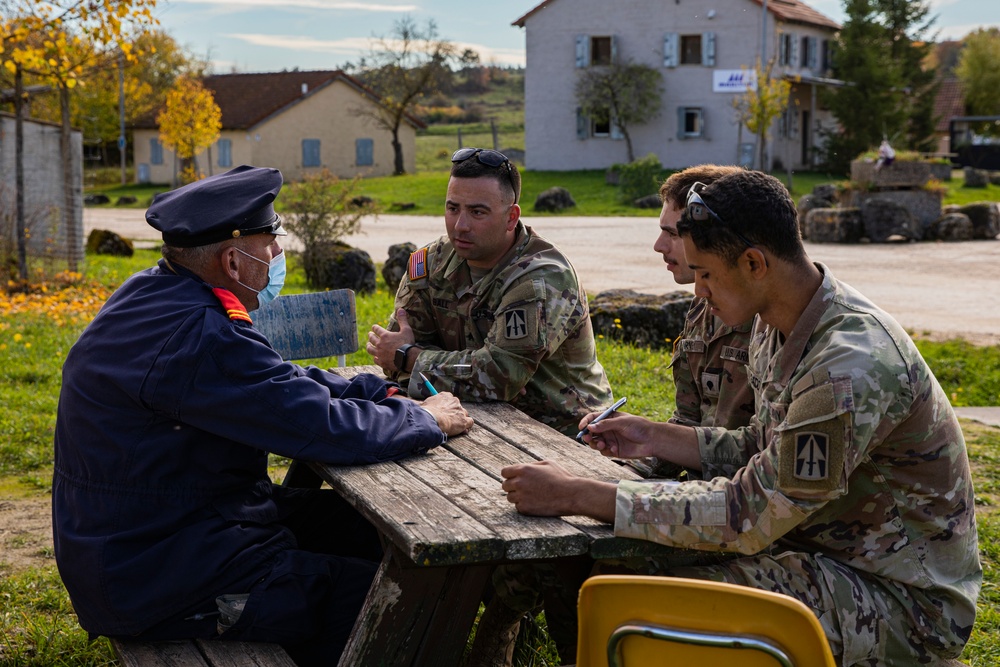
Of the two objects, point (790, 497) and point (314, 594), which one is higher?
point (790, 497)

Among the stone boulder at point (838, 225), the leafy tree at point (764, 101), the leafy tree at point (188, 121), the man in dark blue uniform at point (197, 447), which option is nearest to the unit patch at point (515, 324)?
the man in dark blue uniform at point (197, 447)

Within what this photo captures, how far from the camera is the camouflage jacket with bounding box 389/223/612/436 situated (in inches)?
149

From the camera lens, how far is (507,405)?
382 cm

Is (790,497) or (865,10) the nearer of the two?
(790,497)

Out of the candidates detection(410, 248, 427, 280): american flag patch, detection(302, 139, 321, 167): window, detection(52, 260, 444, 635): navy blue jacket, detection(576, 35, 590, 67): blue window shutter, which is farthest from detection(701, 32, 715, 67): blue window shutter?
detection(52, 260, 444, 635): navy blue jacket

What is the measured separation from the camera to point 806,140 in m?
44.0

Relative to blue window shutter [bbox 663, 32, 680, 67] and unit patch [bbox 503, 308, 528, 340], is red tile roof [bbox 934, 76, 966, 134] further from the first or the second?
unit patch [bbox 503, 308, 528, 340]

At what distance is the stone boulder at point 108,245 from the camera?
1758 centimetres

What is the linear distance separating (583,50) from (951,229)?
22128 mm

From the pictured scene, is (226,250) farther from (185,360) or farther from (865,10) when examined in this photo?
(865,10)

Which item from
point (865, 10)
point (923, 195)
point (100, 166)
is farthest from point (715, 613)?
point (100, 166)

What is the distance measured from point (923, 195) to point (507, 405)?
19.9m

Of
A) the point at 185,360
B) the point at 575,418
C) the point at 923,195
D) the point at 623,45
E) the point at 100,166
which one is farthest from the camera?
the point at 100,166

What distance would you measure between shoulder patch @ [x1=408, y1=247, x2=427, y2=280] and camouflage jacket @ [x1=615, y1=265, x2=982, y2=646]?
1.91 m
